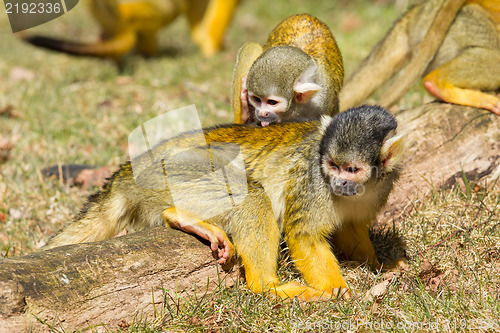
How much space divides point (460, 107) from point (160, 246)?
2.37 metres

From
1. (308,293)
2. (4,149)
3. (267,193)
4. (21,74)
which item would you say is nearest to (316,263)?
(308,293)

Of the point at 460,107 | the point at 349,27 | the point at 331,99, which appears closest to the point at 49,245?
the point at 331,99

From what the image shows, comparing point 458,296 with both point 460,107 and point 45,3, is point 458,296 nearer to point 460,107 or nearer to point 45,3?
point 460,107

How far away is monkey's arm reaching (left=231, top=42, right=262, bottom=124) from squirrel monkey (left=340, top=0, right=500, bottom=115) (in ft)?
3.03

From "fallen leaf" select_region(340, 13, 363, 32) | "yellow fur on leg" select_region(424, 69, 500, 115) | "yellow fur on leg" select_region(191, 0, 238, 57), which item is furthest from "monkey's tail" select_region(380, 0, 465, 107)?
"fallen leaf" select_region(340, 13, 363, 32)

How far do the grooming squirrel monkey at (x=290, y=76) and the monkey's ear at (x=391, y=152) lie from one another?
2.63 feet

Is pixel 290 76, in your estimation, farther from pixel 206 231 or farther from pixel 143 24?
pixel 143 24

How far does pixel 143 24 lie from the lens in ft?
24.0

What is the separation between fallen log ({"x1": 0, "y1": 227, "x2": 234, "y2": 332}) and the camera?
6.63 feet

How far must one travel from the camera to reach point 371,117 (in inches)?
96.0

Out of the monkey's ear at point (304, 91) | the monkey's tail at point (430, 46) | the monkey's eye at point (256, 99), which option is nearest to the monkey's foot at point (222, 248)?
the monkey's eye at point (256, 99)

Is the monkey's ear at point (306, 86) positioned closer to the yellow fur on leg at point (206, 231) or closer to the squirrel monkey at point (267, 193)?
the squirrel monkey at point (267, 193)

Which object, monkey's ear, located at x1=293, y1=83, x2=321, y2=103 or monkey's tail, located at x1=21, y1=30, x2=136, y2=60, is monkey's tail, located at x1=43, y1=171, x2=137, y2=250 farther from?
monkey's tail, located at x1=21, y1=30, x2=136, y2=60

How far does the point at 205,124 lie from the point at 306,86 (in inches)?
74.7
